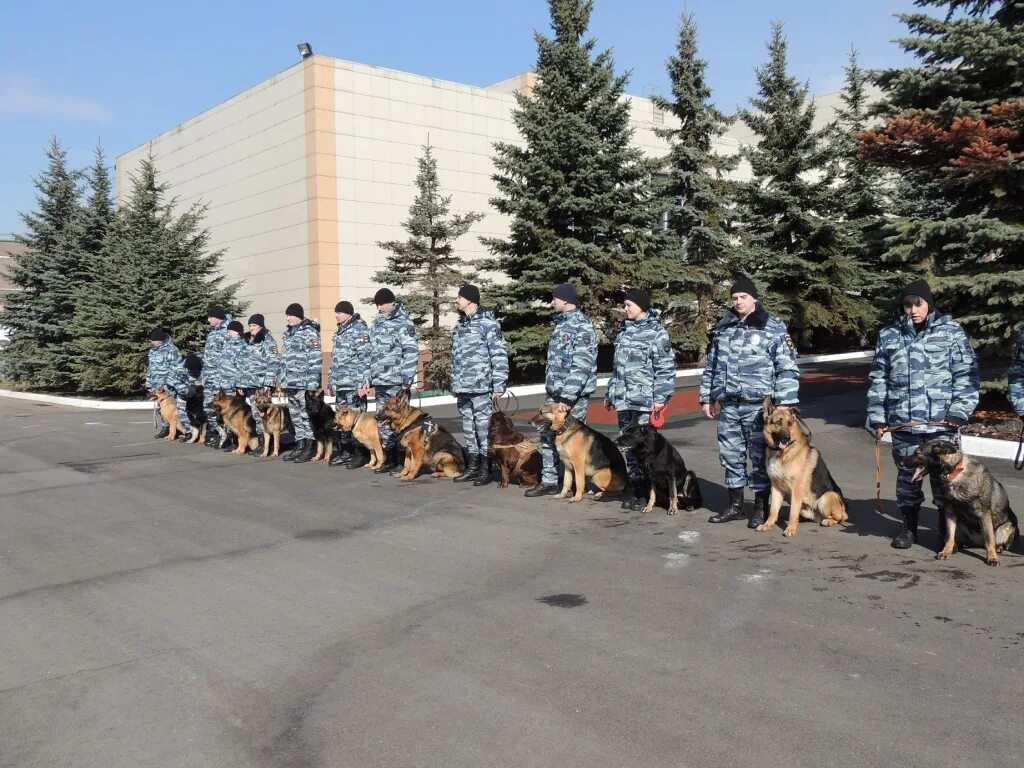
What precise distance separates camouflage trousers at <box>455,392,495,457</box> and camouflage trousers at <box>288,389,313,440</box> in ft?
10.6

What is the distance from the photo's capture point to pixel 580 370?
8.61m

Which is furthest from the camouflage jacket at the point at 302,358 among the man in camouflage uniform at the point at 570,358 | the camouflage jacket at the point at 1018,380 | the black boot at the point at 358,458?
the camouflage jacket at the point at 1018,380

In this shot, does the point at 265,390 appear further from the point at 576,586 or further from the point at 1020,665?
the point at 1020,665

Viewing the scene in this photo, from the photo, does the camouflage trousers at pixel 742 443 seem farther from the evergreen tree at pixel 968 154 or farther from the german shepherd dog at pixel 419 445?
the evergreen tree at pixel 968 154

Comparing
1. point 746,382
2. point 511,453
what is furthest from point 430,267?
point 746,382

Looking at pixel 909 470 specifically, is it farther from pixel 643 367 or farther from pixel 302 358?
pixel 302 358

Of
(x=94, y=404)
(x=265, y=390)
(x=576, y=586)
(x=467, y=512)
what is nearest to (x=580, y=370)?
(x=467, y=512)

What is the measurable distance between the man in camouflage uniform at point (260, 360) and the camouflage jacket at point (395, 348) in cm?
294

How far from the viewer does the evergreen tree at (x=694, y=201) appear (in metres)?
26.7

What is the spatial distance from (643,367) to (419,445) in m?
3.35

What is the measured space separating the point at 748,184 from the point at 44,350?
25.5 meters

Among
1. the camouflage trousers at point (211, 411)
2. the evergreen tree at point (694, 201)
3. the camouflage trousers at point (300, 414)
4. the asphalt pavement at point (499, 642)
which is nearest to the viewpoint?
the asphalt pavement at point (499, 642)

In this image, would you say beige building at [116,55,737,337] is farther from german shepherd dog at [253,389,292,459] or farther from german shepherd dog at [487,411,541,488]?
german shepherd dog at [487,411,541,488]

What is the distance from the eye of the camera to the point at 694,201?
90.2 ft
